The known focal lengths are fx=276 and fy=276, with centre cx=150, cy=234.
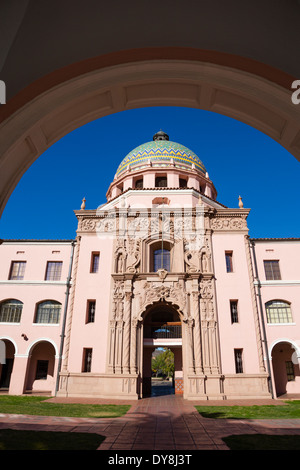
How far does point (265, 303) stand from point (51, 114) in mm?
21582

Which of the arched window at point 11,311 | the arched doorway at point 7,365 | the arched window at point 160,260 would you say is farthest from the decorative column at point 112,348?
the arched doorway at point 7,365

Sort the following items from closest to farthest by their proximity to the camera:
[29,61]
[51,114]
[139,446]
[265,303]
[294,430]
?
1. [29,61]
2. [51,114]
3. [139,446]
4. [294,430]
5. [265,303]

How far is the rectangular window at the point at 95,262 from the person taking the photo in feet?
73.4

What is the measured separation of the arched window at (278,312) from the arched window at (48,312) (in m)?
16.4

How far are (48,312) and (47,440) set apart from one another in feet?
49.8

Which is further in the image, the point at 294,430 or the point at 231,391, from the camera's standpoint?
the point at 231,391

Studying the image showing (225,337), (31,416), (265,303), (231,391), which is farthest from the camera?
(265,303)

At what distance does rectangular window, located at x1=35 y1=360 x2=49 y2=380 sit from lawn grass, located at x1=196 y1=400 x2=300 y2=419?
13.5 metres

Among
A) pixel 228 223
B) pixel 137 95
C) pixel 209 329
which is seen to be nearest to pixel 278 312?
pixel 209 329

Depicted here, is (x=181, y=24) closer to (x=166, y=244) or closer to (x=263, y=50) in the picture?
(x=263, y=50)

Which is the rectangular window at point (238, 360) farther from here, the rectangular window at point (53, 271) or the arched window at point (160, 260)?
the rectangular window at point (53, 271)

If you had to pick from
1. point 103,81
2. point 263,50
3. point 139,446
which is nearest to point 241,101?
point 263,50

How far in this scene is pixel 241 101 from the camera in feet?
12.6

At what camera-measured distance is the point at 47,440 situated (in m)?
7.79
